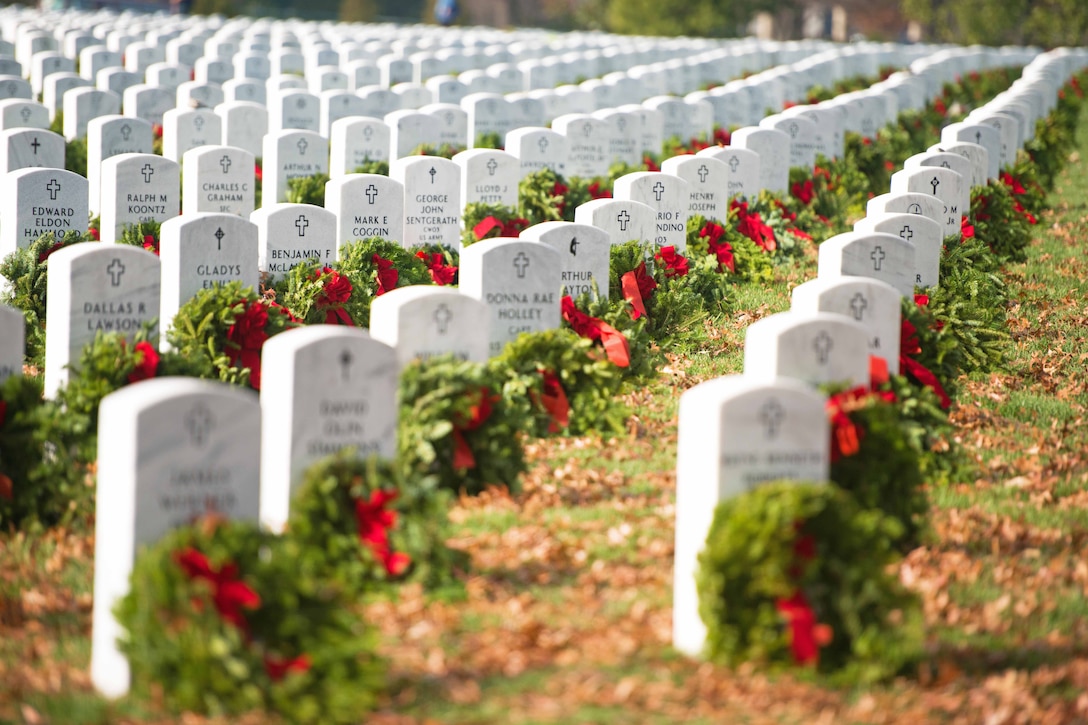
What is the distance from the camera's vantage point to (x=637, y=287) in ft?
33.8

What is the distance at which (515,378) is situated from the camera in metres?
8.14

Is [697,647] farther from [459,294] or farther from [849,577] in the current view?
[459,294]

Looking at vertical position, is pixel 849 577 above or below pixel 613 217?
below

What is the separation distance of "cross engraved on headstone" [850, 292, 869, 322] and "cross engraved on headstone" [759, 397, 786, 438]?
7.65 feet

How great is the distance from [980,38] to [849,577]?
1826 inches

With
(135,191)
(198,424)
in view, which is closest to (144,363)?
(198,424)

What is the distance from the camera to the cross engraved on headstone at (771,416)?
18.2 feet

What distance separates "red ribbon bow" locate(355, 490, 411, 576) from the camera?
584cm

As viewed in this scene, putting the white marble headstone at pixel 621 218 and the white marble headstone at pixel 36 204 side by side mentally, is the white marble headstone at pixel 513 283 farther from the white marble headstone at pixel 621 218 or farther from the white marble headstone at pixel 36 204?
the white marble headstone at pixel 36 204

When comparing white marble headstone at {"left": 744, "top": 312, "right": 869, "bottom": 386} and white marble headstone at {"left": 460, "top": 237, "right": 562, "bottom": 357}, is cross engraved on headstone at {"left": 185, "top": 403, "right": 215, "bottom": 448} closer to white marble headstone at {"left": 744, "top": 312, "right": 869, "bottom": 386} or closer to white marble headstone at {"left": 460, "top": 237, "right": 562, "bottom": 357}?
white marble headstone at {"left": 744, "top": 312, "right": 869, "bottom": 386}

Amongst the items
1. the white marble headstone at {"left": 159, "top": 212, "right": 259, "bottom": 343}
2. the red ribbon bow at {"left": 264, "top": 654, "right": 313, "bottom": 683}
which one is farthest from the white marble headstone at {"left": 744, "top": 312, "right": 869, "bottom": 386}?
the white marble headstone at {"left": 159, "top": 212, "right": 259, "bottom": 343}

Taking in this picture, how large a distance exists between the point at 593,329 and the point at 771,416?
3.82m

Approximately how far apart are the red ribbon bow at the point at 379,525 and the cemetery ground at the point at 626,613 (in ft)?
0.48

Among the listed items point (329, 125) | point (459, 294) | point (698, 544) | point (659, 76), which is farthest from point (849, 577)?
point (659, 76)
